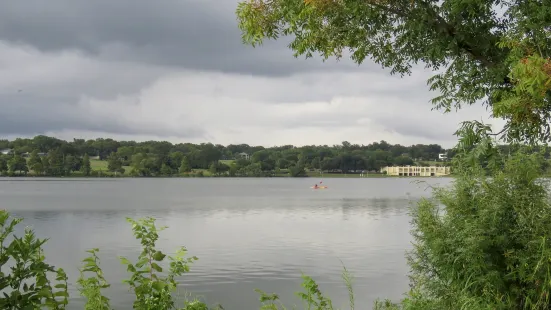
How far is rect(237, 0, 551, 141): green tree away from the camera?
775cm

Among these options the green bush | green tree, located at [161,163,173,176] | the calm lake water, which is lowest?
the calm lake water

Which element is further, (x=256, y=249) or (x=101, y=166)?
(x=101, y=166)

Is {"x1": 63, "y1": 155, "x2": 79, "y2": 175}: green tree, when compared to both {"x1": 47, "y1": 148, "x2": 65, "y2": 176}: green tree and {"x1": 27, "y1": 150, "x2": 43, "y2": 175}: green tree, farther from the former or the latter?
{"x1": 27, "y1": 150, "x2": 43, "y2": 175}: green tree

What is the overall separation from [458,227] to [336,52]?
13.9ft

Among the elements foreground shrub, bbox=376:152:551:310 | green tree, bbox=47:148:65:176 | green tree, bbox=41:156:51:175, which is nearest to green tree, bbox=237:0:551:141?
foreground shrub, bbox=376:152:551:310

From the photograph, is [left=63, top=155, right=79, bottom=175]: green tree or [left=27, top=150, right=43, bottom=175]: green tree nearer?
[left=27, top=150, right=43, bottom=175]: green tree

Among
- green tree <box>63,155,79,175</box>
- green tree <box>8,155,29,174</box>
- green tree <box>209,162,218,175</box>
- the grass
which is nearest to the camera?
green tree <box>8,155,29,174</box>

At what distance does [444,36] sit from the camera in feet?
29.0

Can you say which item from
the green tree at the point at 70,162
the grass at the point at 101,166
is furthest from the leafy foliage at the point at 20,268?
the grass at the point at 101,166

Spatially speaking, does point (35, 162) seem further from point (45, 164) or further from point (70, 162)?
point (70, 162)

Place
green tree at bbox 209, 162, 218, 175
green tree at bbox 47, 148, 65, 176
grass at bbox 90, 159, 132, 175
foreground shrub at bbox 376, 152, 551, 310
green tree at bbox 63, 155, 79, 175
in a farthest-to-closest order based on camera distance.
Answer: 1. green tree at bbox 209, 162, 218, 175
2. grass at bbox 90, 159, 132, 175
3. green tree at bbox 63, 155, 79, 175
4. green tree at bbox 47, 148, 65, 176
5. foreground shrub at bbox 376, 152, 551, 310

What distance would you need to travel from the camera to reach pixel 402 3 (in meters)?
8.97

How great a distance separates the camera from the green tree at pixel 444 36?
775cm

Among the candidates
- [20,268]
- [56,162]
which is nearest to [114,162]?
[56,162]
